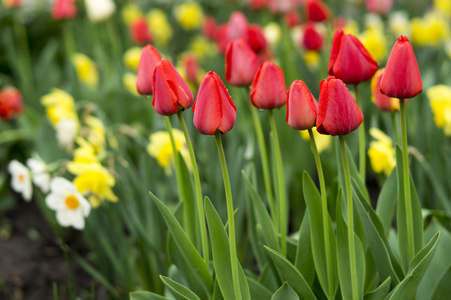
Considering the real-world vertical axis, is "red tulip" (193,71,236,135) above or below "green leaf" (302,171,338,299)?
above

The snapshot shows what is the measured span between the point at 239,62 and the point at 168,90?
1.13 feet

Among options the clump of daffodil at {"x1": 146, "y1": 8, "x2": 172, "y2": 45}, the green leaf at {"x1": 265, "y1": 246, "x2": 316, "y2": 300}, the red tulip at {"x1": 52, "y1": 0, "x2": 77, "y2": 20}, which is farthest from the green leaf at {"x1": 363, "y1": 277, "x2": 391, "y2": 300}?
the clump of daffodil at {"x1": 146, "y1": 8, "x2": 172, "y2": 45}

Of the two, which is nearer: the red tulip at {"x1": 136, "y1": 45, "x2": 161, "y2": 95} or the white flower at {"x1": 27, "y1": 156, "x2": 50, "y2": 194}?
the red tulip at {"x1": 136, "y1": 45, "x2": 161, "y2": 95}

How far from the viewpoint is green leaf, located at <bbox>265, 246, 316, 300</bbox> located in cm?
115

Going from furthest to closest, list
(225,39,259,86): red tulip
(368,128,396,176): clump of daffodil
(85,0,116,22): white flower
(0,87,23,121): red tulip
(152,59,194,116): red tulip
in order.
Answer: (85,0,116,22): white flower → (0,87,23,121): red tulip → (368,128,396,176): clump of daffodil → (225,39,259,86): red tulip → (152,59,194,116): red tulip

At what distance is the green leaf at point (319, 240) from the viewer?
1215mm

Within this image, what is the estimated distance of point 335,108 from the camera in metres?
0.97

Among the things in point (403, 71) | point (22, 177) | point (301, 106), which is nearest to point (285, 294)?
point (301, 106)

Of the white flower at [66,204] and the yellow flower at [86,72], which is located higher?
the yellow flower at [86,72]

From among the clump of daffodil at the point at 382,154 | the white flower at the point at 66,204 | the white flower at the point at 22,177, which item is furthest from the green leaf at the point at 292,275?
the white flower at the point at 22,177

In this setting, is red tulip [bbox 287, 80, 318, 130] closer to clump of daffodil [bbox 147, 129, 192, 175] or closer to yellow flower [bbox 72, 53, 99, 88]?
clump of daffodil [bbox 147, 129, 192, 175]

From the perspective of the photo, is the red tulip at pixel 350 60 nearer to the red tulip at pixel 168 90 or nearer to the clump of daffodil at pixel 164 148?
the red tulip at pixel 168 90

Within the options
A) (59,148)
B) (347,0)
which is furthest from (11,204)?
(347,0)

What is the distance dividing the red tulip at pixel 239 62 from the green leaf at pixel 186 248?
Answer: 0.40 m
